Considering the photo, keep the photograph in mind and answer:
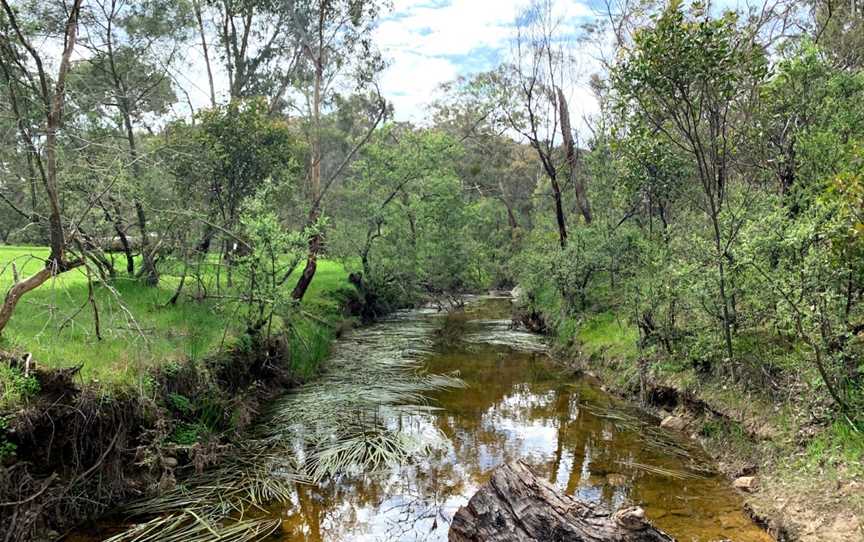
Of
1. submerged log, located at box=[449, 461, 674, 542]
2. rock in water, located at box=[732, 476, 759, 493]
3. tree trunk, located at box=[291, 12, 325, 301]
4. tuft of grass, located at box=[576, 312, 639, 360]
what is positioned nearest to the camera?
submerged log, located at box=[449, 461, 674, 542]

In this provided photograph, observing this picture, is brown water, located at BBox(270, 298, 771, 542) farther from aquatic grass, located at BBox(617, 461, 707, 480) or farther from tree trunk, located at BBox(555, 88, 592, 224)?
tree trunk, located at BBox(555, 88, 592, 224)

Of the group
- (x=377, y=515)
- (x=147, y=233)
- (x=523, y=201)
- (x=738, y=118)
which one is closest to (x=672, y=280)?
(x=738, y=118)

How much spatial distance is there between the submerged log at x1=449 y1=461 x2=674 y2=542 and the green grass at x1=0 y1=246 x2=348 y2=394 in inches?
186

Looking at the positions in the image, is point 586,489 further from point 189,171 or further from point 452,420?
point 189,171

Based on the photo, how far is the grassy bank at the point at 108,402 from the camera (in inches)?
227

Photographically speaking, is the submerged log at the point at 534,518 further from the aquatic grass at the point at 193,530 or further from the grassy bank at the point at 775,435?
the grassy bank at the point at 775,435

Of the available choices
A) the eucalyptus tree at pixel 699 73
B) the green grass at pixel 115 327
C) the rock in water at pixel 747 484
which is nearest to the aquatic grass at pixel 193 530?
the green grass at pixel 115 327

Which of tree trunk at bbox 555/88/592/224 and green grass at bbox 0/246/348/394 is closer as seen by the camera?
green grass at bbox 0/246/348/394

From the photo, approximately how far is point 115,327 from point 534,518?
6705 millimetres

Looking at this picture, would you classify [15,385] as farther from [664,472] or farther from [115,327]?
[664,472]

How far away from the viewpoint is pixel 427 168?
23234mm

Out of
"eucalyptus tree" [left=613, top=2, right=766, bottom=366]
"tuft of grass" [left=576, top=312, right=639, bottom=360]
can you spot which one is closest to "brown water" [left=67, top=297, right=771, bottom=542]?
"tuft of grass" [left=576, top=312, right=639, bottom=360]

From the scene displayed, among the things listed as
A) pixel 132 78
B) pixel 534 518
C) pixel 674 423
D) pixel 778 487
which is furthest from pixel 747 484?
pixel 132 78

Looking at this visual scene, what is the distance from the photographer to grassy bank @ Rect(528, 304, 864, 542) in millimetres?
5562
